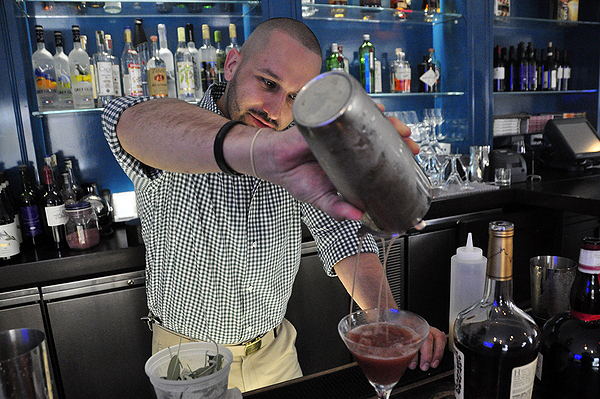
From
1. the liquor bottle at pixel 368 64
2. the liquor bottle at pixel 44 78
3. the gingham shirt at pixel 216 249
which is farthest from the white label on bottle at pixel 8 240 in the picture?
the liquor bottle at pixel 368 64

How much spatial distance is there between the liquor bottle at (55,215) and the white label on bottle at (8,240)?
0.49 ft

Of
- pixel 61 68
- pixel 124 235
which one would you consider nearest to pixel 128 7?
pixel 61 68

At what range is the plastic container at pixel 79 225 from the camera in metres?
1.85

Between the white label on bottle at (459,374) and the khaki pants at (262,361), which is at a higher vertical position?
the white label on bottle at (459,374)

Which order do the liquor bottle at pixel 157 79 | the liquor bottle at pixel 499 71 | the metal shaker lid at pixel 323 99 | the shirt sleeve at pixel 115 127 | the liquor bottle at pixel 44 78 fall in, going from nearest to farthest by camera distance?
the metal shaker lid at pixel 323 99, the shirt sleeve at pixel 115 127, the liquor bottle at pixel 44 78, the liquor bottle at pixel 157 79, the liquor bottle at pixel 499 71

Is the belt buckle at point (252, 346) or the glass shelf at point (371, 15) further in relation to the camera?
the glass shelf at point (371, 15)

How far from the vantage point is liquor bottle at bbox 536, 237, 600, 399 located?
2.33 feet

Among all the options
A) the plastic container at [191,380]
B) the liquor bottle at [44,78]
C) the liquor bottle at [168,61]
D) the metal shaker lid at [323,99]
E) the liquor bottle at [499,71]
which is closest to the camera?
the metal shaker lid at [323,99]

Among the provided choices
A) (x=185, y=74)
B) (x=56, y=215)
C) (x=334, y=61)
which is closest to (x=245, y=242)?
(x=56, y=215)

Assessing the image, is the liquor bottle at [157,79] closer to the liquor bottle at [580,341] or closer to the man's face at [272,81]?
the man's face at [272,81]

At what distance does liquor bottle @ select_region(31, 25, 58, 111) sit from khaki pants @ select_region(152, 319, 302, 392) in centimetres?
133

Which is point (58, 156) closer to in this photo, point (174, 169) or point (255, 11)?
point (255, 11)

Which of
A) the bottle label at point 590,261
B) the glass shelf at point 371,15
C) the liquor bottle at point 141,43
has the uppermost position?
the glass shelf at point 371,15

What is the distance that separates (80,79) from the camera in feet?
7.09
